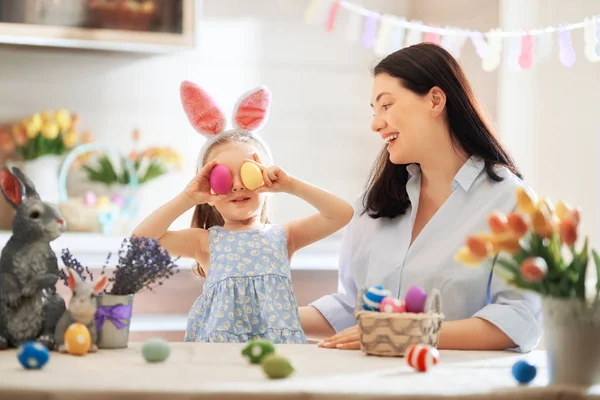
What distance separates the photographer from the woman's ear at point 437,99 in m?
1.87

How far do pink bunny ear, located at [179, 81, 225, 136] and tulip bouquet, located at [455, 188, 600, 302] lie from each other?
2.73 feet

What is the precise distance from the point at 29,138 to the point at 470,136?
80.0 inches

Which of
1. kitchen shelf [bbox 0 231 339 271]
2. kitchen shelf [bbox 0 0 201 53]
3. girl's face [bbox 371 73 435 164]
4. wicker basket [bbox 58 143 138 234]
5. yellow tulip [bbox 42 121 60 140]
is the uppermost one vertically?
kitchen shelf [bbox 0 0 201 53]

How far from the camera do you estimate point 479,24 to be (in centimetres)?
334

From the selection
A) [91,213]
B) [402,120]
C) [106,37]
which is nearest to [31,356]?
[402,120]

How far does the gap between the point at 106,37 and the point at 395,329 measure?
2.28 metres

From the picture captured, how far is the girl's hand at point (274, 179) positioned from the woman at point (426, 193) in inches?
10.5

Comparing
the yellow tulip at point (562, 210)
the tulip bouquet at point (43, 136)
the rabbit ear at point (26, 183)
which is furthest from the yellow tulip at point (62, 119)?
the yellow tulip at point (562, 210)

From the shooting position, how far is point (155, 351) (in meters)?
1.21

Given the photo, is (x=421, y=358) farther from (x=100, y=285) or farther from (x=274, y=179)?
(x=274, y=179)

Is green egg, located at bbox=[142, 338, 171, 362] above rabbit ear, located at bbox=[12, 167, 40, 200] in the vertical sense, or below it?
below

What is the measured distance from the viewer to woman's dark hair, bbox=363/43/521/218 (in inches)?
73.7

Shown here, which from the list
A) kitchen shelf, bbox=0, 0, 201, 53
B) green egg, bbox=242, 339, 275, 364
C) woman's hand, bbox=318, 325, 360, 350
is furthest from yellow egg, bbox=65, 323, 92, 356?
kitchen shelf, bbox=0, 0, 201, 53

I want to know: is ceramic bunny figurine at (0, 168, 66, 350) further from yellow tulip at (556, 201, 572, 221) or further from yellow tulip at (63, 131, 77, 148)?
yellow tulip at (63, 131, 77, 148)
